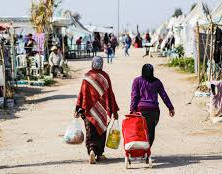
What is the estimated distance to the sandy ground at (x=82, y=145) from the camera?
9156 mm

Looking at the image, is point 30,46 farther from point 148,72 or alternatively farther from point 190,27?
point 148,72

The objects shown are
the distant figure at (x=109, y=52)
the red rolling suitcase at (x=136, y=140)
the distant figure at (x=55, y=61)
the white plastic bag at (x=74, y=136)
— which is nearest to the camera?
the red rolling suitcase at (x=136, y=140)

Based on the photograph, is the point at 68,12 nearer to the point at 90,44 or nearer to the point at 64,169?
the point at 90,44

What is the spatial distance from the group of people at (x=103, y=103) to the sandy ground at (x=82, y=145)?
392 mm

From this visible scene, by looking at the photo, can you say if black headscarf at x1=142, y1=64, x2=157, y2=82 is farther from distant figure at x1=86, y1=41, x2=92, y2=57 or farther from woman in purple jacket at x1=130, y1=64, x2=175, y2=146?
distant figure at x1=86, y1=41, x2=92, y2=57

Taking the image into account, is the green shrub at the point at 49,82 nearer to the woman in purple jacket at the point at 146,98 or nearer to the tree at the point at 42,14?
the tree at the point at 42,14

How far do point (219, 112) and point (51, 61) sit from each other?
13997mm

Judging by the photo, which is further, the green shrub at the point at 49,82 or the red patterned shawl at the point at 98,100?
the green shrub at the point at 49,82

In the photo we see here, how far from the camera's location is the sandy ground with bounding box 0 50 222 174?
916 centimetres

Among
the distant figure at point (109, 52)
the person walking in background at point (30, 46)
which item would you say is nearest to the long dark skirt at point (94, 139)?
the person walking in background at point (30, 46)

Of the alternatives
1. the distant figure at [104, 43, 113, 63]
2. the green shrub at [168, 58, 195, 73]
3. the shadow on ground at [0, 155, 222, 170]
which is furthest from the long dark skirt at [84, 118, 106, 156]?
the distant figure at [104, 43, 113, 63]

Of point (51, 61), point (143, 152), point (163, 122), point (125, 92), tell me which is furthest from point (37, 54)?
point (143, 152)

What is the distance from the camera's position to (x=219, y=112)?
14094 millimetres

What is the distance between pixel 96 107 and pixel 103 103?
132 millimetres
